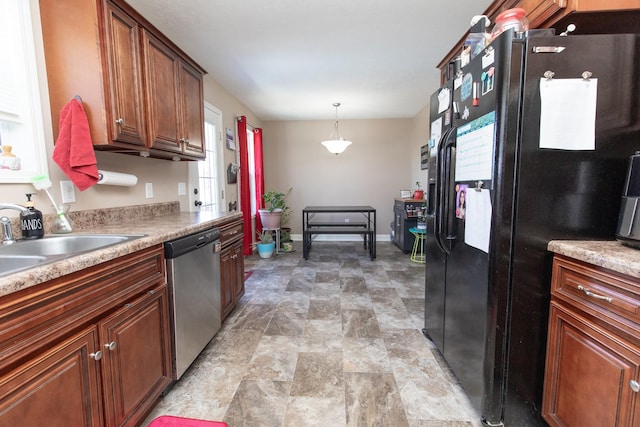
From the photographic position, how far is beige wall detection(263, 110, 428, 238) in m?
5.50

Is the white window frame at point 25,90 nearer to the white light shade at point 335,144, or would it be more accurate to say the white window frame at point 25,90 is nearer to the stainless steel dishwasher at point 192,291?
the stainless steel dishwasher at point 192,291

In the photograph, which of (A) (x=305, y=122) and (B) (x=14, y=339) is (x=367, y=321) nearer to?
(B) (x=14, y=339)

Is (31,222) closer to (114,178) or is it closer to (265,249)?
(114,178)

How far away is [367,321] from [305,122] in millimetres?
4303

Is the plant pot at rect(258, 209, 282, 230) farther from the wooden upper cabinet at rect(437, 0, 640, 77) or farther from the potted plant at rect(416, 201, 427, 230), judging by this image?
the wooden upper cabinet at rect(437, 0, 640, 77)

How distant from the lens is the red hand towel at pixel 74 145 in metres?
1.38

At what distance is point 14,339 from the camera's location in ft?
2.41

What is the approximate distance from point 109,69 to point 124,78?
10 centimetres

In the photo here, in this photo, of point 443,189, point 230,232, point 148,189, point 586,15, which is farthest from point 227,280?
point 586,15

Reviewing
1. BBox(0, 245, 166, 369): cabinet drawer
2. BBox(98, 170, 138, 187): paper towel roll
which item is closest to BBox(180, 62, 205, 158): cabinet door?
BBox(98, 170, 138, 187): paper towel roll

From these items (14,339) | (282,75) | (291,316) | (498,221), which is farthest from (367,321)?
(282,75)

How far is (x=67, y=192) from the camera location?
1533mm

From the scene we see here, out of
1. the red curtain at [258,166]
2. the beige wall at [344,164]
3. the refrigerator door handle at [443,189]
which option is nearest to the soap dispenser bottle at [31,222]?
the refrigerator door handle at [443,189]

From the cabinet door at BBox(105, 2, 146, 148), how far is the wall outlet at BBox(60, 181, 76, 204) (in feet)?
1.22
